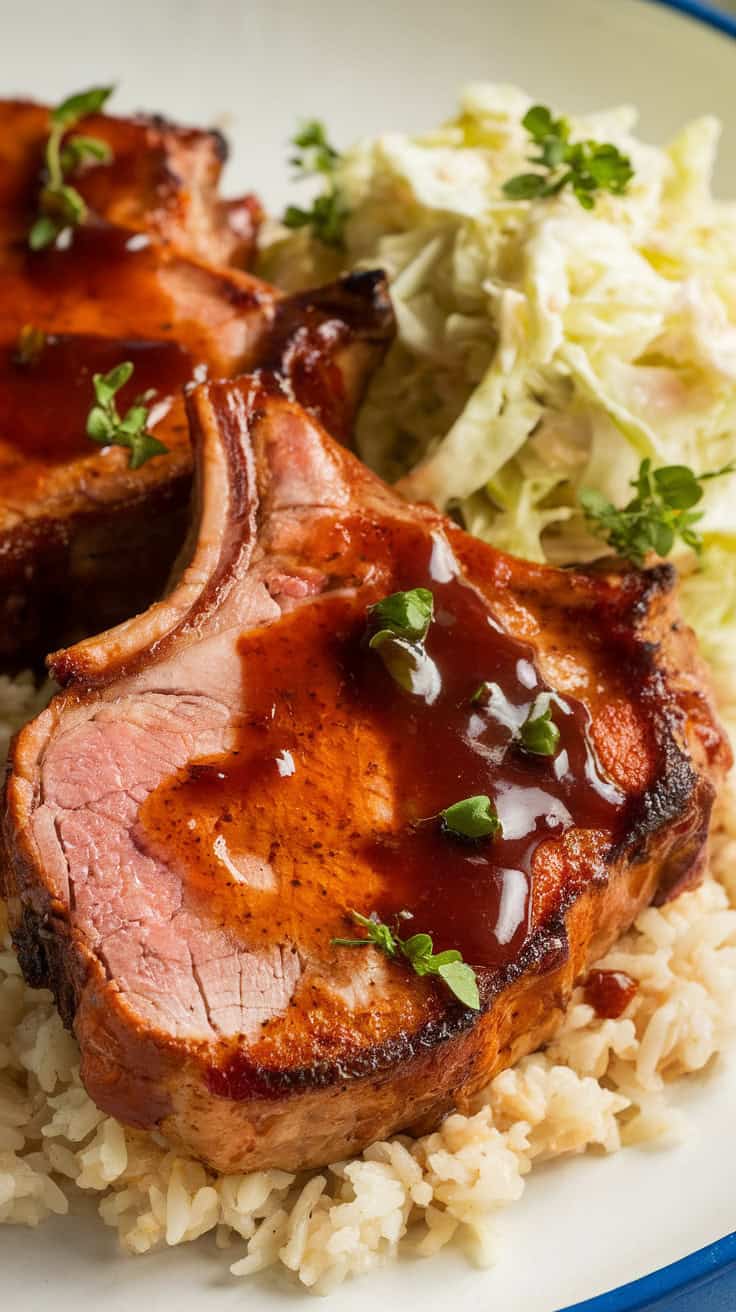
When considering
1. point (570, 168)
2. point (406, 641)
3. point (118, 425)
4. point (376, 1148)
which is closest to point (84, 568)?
point (118, 425)

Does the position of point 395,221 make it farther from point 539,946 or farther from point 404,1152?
point 404,1152

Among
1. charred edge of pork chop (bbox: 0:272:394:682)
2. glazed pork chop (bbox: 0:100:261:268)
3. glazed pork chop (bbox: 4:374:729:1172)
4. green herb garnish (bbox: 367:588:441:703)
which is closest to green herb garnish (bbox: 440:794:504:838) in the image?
glazed pork chop (bbox: 4:374:729:1172)

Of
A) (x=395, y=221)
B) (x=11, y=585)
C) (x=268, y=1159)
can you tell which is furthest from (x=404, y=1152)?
(x=395, y=221)

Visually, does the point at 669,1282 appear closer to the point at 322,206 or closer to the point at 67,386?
the point at 67,386

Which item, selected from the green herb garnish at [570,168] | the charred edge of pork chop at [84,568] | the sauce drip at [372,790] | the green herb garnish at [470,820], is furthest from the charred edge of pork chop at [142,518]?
the green herb garnish at [470,820]

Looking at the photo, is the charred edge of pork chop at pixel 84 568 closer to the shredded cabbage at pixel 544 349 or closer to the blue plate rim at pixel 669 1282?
the shredded cabbage at pixel 544 349

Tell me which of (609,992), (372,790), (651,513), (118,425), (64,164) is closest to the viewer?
(372,790)
